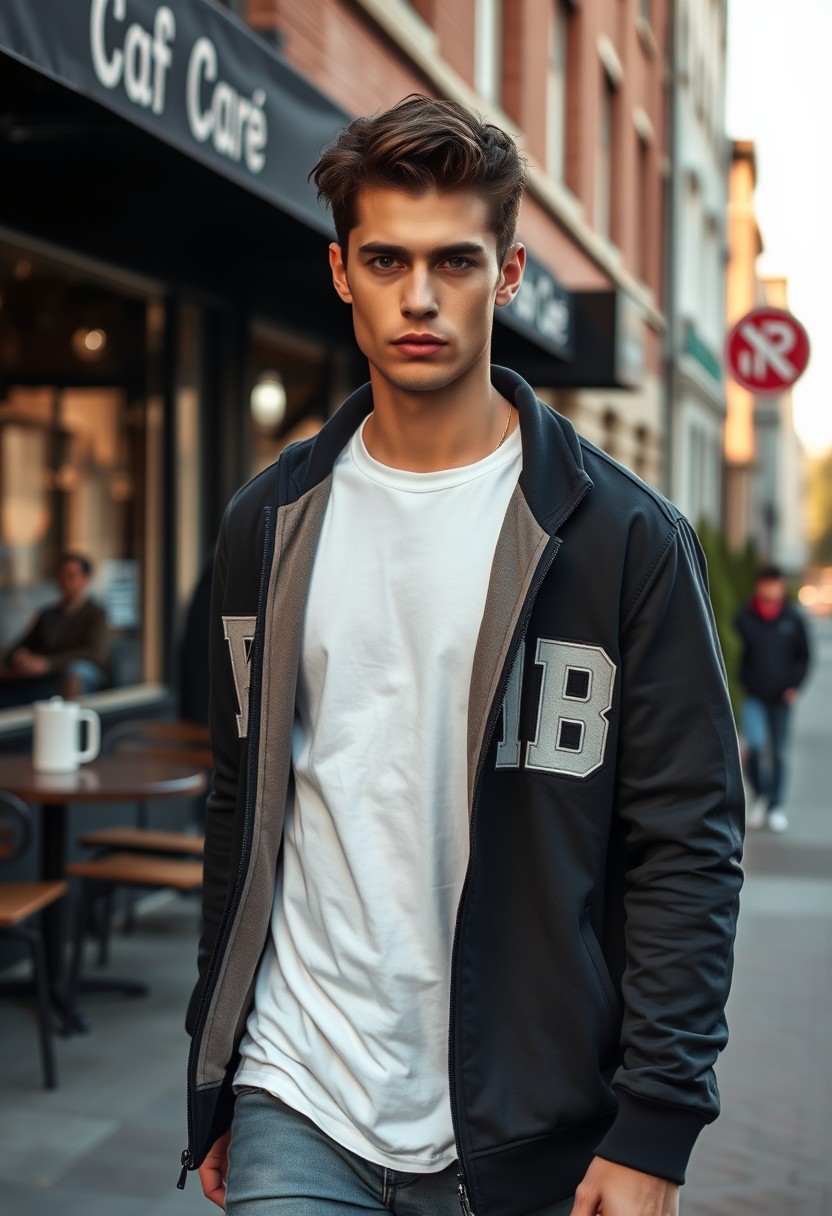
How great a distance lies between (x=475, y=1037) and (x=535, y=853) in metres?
0.24

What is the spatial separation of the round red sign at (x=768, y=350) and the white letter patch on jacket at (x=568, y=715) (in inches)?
365

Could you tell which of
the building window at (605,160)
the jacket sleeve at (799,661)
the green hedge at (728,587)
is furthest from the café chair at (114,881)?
the building window at (605,160)

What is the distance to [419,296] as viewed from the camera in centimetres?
204

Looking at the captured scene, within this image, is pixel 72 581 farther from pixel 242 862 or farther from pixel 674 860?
pixel 674 860

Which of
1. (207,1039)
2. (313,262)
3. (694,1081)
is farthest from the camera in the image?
(313,262)

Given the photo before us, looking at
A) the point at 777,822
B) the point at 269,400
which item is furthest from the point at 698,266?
the point at 269,400

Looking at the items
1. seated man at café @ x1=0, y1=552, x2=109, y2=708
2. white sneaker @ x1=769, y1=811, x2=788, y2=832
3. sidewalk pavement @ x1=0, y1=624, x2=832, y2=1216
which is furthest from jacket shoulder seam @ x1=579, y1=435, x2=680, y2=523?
white sneaker @ x1=769, y1=811, x2=788, y2=832

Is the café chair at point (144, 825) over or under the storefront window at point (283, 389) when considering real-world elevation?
under

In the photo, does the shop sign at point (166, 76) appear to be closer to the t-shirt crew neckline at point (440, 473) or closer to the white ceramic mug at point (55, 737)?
the white ceramic mug at point (55, 737)

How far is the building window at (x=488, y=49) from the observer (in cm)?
1222

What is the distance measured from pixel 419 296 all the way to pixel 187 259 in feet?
22.0

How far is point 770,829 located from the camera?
11273 mm

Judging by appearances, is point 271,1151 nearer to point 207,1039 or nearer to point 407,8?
point 207,1039

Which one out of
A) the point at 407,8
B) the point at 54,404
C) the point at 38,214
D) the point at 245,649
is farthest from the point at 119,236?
the point at 245,649
